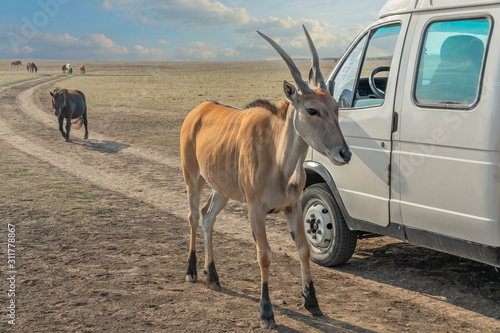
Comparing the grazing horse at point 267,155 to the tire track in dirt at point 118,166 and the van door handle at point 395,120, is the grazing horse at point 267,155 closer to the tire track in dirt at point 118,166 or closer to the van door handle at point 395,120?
the van door handle at point 395,120

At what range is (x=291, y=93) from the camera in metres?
4.00

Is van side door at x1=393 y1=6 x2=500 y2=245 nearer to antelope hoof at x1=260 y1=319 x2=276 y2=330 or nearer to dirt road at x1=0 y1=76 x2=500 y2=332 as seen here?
dirt road at x1=0 y1=76 x2=500 y2=332

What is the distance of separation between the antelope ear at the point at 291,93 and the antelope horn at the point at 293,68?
2.8 inches

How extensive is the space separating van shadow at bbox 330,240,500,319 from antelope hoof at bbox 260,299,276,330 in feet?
4.96

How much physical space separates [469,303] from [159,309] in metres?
2.82

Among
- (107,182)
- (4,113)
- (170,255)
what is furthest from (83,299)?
(4,113)

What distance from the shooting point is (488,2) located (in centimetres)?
399

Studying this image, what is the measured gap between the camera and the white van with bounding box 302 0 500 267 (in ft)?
13.0

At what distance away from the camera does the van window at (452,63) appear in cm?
409

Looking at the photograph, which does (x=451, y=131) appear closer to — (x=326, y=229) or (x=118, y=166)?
(x=326, y=229)

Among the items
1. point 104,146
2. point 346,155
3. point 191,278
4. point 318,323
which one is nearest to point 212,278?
point 191,278

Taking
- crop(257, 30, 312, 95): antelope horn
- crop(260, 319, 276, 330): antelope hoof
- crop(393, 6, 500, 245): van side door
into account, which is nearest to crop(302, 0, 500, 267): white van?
crop(393, 6, 500, 245): van side door

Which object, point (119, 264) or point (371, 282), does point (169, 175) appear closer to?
point (119, 264)

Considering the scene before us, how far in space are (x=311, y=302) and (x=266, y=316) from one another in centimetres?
48
